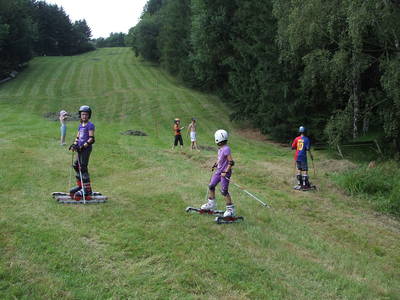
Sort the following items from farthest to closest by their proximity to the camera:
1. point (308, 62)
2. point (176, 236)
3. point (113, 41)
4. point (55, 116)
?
1. point (113, 41)
2. point (55, 116)
3. point (308, 62)
4. point (176, 236)

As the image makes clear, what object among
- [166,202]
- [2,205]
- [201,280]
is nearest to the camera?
[201,280]

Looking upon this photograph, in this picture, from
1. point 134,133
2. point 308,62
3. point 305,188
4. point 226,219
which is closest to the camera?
point 226,219

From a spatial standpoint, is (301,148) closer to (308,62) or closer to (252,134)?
(308,62)

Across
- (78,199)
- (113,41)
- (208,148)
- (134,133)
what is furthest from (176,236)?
(113,41)

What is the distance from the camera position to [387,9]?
1831 centimetres

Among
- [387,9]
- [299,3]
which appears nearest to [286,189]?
[387,9]

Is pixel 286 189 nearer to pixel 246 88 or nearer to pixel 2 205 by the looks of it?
pixel 2 205

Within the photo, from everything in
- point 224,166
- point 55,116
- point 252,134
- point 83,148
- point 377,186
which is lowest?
point 252,134

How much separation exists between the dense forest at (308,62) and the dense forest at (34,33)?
29.2 meters

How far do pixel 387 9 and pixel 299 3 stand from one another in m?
5.17

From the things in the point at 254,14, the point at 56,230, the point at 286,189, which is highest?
the point at 254,14

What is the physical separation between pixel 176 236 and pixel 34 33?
66357mm

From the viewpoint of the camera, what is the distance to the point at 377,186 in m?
15.0

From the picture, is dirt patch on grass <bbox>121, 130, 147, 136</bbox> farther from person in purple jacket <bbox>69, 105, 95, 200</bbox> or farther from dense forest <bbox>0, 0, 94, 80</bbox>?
dense forest <bbox>0, 0, 94, 80</bbox>
